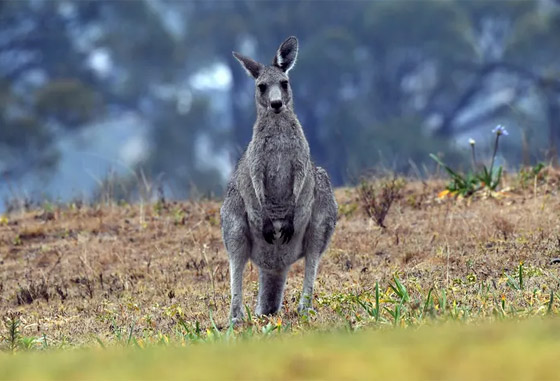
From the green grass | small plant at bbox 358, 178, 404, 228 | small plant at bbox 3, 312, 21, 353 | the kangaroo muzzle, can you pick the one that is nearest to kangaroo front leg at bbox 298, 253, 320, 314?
the kangaroo muzzle

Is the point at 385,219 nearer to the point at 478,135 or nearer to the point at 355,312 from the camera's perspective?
the point at 355,312

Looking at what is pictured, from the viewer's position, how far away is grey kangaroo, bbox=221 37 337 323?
6605mm

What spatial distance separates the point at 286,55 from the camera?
720 cm

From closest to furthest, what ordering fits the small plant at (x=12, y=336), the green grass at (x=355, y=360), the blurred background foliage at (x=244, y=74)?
the green grass at (x=355, y=360)
the small plant at (x=12, y=336)
the blurred background foliage at (x=244, y=74)

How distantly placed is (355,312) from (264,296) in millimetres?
1269

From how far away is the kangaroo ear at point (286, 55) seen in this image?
23.4ft

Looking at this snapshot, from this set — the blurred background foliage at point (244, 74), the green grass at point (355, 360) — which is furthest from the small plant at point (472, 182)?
the blurred background foliage at point (244, 74)

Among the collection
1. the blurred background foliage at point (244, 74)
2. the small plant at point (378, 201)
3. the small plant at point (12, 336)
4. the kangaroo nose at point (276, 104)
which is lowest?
the small plant at point (12, 336)

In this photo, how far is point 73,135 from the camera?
46.7m

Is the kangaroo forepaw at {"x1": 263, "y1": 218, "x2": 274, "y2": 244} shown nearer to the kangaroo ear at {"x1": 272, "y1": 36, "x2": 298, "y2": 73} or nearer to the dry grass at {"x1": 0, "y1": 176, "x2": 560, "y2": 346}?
the dry grass at {"x1": 0, "y1": 176, "x2": 560, "y2": 346}

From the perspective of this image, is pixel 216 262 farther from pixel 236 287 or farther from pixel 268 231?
pixel 268 231

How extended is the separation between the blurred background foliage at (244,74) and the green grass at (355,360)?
41.1 metres

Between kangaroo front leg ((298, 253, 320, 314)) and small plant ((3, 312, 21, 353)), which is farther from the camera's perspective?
kangaroo front leg ((298, 253, 320, 314))

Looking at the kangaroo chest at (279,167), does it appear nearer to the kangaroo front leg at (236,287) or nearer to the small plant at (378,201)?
the kangaroo front leg at (236,287)
